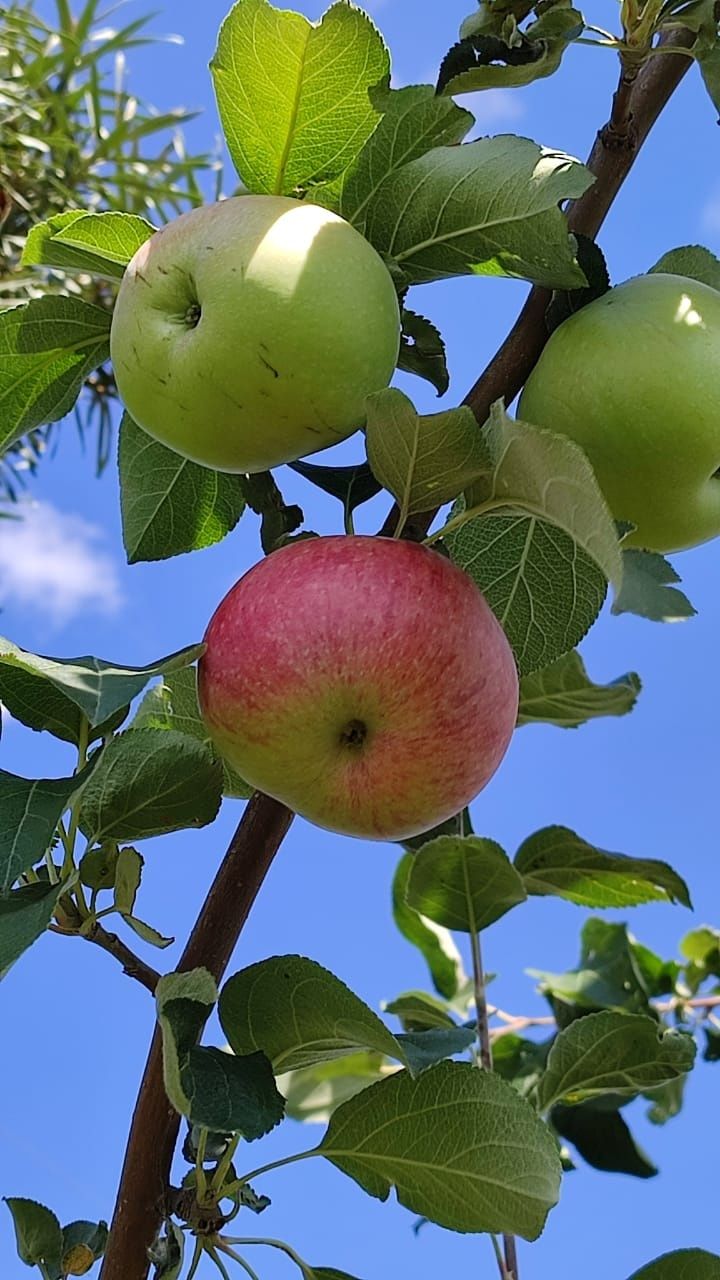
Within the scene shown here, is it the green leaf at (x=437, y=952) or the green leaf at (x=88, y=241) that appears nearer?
the green leaf at (x=88, y=241)

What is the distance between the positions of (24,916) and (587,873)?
57cm

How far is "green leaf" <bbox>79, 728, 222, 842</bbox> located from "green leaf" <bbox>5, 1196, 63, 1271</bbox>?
265mm

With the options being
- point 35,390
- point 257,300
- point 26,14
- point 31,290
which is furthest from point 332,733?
point 26,14

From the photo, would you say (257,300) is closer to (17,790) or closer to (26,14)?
(17,790)

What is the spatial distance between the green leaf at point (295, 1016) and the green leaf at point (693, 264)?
453mm

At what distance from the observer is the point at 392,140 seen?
0.64m

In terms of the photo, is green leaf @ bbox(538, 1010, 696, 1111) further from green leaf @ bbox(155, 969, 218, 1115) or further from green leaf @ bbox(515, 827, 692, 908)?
green leaf @ bbox(155, 969, 218, 1115)

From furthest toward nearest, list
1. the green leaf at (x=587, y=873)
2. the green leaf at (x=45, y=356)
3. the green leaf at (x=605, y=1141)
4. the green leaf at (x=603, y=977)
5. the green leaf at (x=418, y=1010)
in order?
the green leaf at (x=603, y=977), the green leaf at (x=605, y=1141), the green leaf at (x=418, y=1010), the green leaf at (x=587, y=873), the green leaf at (x=45, y=356)

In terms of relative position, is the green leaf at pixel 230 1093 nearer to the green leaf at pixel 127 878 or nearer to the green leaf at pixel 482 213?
the green leaf at pixel 127 878

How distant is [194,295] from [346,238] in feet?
0.25

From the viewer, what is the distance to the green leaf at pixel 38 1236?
74 centimetres

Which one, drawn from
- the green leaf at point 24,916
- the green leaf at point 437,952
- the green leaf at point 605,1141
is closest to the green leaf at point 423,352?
the green leaf at point 24,916

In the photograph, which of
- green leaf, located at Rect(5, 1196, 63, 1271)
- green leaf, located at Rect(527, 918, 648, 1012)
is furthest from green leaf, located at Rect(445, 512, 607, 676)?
green leaf, located at Rect(527, 918, 648, 1012)

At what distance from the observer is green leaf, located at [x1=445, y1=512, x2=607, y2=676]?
0.63 metres
